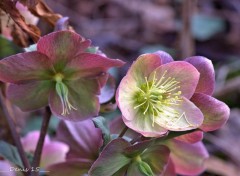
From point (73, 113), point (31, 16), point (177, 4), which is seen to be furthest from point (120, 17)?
point (73, 113)

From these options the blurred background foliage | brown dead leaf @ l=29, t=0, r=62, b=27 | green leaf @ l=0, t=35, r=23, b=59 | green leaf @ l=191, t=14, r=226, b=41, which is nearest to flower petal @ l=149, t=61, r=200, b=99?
brown dead leaf @ l=29, t=0, r=62, b=27

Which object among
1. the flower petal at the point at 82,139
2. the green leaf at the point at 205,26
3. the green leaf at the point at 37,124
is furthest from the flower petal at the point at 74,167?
the green leaf at the point at 205,26

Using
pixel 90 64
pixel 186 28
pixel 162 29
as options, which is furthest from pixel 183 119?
pixel 162 29

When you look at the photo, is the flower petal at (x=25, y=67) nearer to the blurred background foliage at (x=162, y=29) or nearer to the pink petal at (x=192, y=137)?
the pink petal at (x=192, y=137)

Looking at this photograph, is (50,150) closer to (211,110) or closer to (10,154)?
(10,154)

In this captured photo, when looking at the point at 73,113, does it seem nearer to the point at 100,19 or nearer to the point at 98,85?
the point at 98,85

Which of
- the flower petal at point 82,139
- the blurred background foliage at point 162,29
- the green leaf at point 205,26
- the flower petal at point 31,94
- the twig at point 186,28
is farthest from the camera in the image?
the green leaf at point 205,26

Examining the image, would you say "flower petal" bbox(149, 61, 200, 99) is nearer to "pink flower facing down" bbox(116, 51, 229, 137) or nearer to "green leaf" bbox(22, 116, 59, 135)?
"pink flower facing down" bbox(116, 51, 229, 137)
